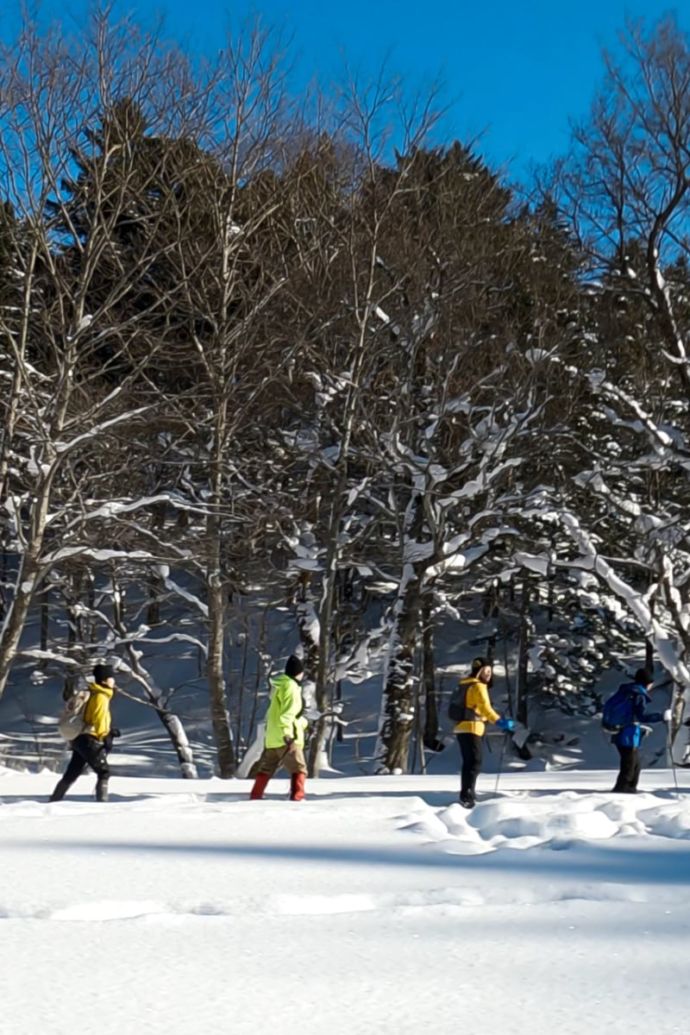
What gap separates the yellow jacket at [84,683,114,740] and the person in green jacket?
177 cm

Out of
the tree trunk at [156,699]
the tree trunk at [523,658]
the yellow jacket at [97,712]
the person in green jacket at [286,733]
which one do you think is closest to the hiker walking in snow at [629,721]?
the person in green jacket at [286,733]

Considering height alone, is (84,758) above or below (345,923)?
above

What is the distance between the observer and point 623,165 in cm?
1850

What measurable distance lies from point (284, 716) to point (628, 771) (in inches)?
173

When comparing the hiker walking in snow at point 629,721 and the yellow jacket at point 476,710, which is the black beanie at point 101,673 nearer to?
the yellow jacket at point 476,710

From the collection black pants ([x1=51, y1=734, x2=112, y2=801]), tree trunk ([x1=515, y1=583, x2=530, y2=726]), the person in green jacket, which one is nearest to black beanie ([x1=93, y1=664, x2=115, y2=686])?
black pants ([x1=51, y1=734, x2=112, y2=801])

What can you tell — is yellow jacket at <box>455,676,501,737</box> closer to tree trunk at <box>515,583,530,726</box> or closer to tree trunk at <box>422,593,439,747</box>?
tree trunk at <box>422,593,439,747</box>

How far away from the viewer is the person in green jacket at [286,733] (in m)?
12.3

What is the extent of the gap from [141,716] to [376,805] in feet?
80.4

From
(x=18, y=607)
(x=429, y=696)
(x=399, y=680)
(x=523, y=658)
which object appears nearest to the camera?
(x=18, y=607)

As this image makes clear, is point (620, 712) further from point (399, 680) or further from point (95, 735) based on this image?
point (399, 680)

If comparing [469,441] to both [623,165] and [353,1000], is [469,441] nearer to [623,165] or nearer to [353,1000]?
[623,165]

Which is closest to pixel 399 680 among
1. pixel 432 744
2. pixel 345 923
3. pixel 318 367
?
pixel 318 367

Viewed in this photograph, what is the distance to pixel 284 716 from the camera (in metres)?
12.3
